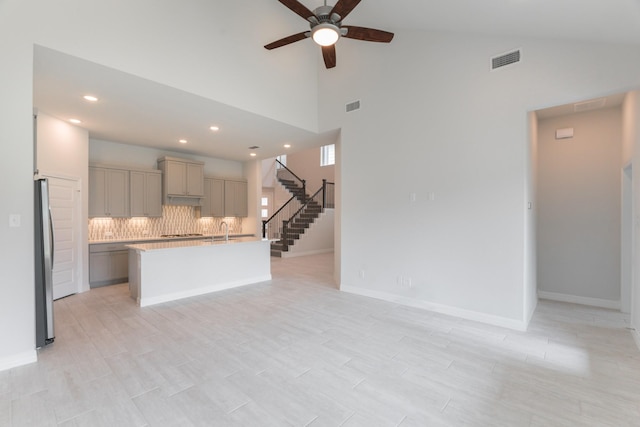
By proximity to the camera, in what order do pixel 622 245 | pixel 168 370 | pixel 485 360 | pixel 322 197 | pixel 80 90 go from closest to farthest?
pixel 168 370, pixel 485 360, pixel 80 90, pixel 622 245, pixel 322 197

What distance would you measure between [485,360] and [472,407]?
2.77 feet

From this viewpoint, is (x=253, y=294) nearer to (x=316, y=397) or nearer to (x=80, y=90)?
(x=316, y=397)

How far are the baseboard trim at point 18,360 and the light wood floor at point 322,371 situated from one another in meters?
0.07

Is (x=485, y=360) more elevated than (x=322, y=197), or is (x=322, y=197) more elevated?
(x=322, y=197)

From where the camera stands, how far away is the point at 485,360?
2822mm

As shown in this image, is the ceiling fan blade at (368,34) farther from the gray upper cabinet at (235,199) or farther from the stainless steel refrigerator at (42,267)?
the gray upper cabinet at (235,199)

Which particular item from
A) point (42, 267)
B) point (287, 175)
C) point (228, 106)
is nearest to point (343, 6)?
point (228, 106)

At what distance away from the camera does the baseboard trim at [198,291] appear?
4.45 metres

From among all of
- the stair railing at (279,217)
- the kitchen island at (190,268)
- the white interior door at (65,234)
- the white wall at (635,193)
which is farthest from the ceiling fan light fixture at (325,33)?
the stair railing at (279,217)

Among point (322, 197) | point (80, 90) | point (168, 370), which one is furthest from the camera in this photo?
point (322, 197)

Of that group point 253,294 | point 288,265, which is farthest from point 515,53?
point 288,265

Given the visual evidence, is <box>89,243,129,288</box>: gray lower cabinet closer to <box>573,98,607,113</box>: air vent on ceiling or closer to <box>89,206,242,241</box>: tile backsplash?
<box>89,206,242,241</box>: tile backsplash

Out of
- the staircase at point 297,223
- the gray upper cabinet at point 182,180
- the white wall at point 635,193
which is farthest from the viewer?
the staircase at point 297,223

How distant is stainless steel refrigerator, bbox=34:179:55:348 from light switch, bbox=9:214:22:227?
23 centimetres
